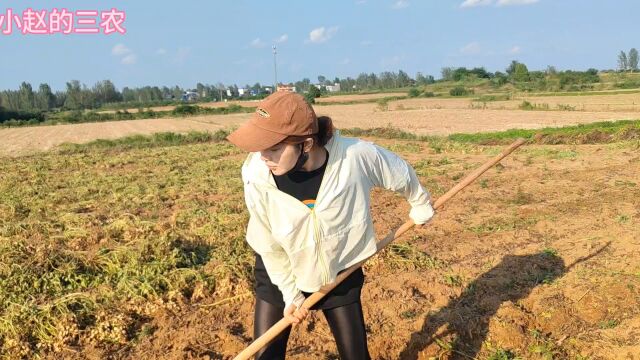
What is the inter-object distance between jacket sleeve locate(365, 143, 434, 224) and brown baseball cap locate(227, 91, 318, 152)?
303 millimetres

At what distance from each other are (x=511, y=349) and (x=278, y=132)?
87.6 inches

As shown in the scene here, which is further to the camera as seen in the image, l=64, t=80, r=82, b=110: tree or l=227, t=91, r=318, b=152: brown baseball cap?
l=64, t=80, r=82, b=110: tree

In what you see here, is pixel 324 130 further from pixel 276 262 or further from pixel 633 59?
pixel 633 59

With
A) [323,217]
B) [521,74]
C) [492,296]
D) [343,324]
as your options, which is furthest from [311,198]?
[521,74]

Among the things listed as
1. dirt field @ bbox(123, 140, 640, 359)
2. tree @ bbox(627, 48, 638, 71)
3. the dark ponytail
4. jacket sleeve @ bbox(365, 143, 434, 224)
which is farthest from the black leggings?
tree @ bbox(627, 48, 638, 71)

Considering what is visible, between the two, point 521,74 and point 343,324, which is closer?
point 343,324

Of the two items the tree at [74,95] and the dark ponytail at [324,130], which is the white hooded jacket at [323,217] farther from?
the tree at [74,95]

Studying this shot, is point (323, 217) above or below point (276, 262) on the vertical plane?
above

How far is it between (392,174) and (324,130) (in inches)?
13.5

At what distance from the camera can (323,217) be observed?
1.86 metres

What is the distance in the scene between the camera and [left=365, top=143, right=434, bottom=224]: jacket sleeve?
1.92 metres

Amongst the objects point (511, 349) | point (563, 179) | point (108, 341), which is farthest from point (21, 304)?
point (563, 179)

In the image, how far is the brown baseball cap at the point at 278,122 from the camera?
168cm

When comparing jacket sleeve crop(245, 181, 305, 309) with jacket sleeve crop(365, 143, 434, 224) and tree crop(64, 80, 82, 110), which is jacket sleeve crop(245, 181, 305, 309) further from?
tree crop(64, 80, 82, 110)
